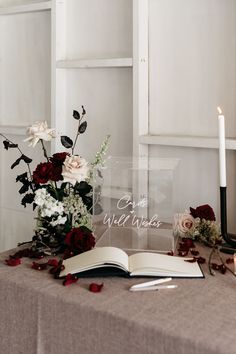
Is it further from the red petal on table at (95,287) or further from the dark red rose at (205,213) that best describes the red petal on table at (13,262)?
the dark red rose at (205,213)

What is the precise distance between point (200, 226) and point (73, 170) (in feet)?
1.24

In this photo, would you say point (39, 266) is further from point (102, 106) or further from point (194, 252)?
point (102, 106)

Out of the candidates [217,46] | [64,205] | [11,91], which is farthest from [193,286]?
[11,91]

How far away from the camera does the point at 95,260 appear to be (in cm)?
111

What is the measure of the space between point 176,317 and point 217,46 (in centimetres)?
85

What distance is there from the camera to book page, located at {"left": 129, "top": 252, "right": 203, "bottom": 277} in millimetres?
1093

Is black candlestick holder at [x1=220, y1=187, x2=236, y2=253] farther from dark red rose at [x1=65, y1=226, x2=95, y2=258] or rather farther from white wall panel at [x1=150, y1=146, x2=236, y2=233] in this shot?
dark red rose at [x1=65, y1=226, x2=95, y2=258]

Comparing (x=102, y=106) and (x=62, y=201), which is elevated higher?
(x=102, y=106)

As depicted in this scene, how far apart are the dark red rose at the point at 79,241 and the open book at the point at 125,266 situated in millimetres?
72

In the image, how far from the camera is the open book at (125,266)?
109 cm

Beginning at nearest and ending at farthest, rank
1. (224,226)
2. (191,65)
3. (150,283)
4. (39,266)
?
(150,283) < (39,266) < (224,226) < (191,65)

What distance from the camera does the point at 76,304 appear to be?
3.25 feet

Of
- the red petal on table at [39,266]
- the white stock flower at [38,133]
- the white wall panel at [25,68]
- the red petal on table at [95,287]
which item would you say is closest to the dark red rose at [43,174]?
the white stock flower at [38,133]

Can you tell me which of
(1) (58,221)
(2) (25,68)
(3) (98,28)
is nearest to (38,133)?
(1) (58,221)
